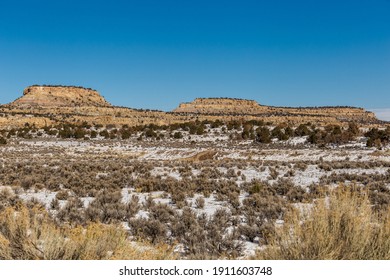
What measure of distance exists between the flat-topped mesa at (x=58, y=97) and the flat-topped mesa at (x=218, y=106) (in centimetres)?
2530

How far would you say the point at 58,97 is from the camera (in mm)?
109188

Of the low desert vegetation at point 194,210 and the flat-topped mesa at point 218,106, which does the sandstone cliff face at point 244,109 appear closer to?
the flat-topped mesa at point 218,106

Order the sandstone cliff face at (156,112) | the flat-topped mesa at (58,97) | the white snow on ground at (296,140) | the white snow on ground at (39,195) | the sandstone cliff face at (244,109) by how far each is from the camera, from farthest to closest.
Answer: the sandstone cliff face at (244,109) < the flat-topped mesa at (58,97) < the sandstone cliff face at (156,112) < the white snow on ground at (296,140) < the white snow on ground at (39,195)

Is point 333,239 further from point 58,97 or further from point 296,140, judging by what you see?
point 58,97

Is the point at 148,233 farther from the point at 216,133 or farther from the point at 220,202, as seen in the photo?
the point at 216,133

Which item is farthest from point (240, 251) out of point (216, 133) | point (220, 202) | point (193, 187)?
point (216, 133)

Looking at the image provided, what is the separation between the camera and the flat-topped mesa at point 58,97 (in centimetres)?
10369

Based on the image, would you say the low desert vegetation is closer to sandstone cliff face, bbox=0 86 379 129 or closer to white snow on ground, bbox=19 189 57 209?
white snow on ground, bbox=19 189 57 209

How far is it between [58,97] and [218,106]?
1827 inches

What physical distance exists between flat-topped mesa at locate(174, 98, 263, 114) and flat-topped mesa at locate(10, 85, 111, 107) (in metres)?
25.3

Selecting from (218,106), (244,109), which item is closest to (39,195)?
(244,109)

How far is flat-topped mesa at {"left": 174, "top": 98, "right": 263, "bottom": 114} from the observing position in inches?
4556

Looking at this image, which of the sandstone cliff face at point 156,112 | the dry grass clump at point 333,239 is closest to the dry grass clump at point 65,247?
the dry grass clump at point 333,239

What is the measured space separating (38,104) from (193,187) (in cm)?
9692
